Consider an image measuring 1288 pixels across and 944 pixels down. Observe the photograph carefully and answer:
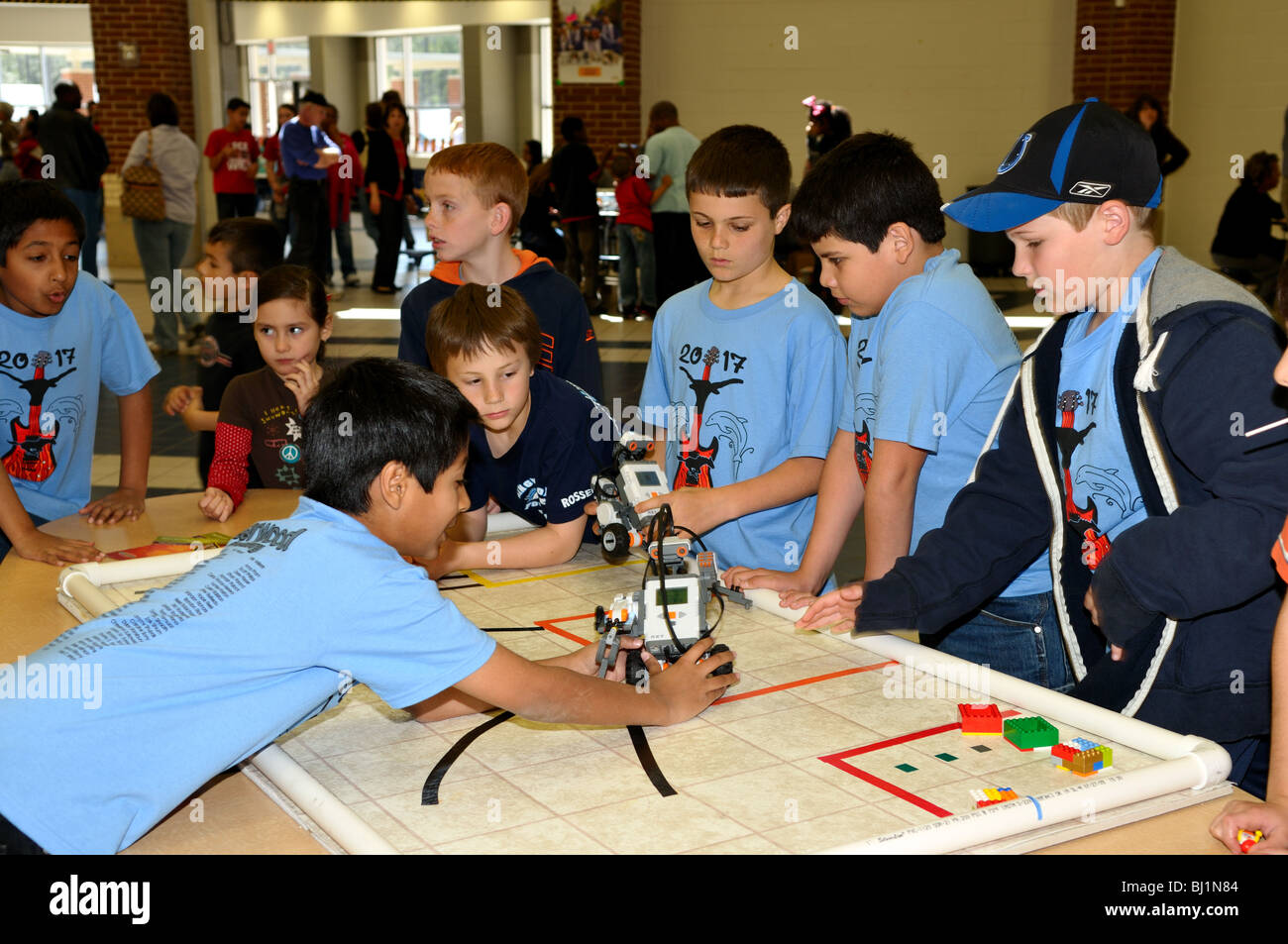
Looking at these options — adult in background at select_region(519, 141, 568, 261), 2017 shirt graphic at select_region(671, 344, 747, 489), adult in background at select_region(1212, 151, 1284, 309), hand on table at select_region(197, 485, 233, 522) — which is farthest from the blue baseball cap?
adult in background at select_region(519, 141, 568, 261)

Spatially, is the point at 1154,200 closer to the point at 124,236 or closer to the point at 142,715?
the point at 142,715

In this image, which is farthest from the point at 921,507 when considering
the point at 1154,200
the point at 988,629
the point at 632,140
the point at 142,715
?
the point at 632,140

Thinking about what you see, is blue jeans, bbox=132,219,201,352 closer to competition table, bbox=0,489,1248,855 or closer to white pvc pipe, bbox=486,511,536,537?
white pvc pipe, bbox=486,511,536,537

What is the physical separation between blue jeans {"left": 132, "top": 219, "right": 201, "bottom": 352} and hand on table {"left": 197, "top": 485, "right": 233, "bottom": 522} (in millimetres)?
6490

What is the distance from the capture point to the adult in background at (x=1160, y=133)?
10.7 meters

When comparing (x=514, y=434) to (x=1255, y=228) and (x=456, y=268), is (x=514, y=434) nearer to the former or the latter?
(x=456, y=268)

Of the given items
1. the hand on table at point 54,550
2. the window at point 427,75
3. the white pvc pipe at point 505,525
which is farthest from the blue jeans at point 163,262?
the window at point 427,75

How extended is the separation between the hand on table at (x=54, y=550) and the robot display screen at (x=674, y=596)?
1.40 m

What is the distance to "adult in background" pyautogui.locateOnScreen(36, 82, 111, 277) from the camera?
9.63 metres

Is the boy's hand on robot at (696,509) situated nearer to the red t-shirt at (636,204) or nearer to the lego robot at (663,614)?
the lego robot at (663,614)

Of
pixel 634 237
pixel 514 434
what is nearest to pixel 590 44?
pixel 634 237

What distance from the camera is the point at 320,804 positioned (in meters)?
1.53

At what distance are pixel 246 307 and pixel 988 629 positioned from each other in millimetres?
2454

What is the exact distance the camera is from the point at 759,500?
8.55 ft
